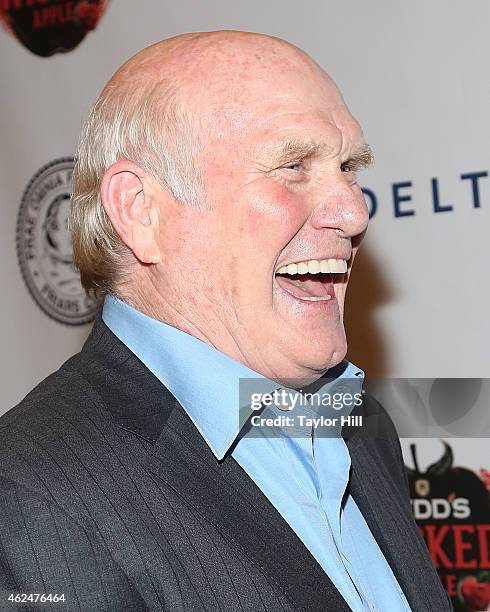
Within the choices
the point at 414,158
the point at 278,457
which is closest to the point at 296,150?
the point at 278,457

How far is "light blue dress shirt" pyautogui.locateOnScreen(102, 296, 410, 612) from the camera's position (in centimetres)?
85

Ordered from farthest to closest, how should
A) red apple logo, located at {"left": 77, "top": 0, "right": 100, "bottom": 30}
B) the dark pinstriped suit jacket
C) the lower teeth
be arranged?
red apple logo, located at {"left": 77, "top": 0, "right": 100, "bottom": 30}, the lower teeth, the dark pinstriped suit jacket

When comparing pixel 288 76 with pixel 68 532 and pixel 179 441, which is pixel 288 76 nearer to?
pixel 179 441

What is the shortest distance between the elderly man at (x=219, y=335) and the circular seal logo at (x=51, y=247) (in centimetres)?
104

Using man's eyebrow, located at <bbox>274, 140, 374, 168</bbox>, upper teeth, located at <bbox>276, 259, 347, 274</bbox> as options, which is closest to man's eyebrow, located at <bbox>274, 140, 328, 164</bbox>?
man's eyebrow, located at <bbox>274, 140, 374, 168</bbox>

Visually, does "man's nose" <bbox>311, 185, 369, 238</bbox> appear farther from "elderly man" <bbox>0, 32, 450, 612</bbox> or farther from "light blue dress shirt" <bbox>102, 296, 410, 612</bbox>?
"light blue dress shirt" <bbox>102, 296, 410, 612</bbox>

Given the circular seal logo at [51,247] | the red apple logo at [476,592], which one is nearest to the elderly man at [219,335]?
the red apple logo at [476,592]

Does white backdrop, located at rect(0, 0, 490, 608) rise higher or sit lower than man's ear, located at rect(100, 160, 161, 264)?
higher

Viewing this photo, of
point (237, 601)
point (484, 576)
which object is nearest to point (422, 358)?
point (484, 576)

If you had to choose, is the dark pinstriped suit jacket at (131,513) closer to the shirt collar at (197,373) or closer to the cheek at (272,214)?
the shirt collar at (197,373)

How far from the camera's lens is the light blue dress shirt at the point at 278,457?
85 cm

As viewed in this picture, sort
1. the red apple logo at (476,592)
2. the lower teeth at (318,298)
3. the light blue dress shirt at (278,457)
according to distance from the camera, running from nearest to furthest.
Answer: the light blue dress shirt at (278,457) → the lower teeth at (318,298) → the red apple logo at (476,592)

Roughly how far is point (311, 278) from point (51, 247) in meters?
1.22

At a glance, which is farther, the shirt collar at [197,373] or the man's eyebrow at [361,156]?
the man's eyebrow at [361,156]
